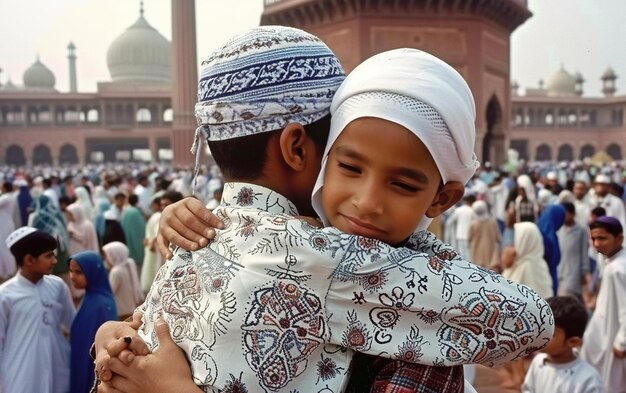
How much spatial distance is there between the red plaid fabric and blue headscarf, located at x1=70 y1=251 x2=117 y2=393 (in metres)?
2.46

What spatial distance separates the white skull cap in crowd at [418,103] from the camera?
793mm

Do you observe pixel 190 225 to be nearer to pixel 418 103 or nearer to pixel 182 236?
pixel 182 236

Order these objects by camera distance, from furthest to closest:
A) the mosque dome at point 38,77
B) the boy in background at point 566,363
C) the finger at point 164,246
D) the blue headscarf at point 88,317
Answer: the mosque dome at point 38,77, the blue headscarf at point 88,317, the boy in background at point 566,363, the finger at point 164,246

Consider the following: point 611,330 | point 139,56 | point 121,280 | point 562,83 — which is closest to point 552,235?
point 611,330

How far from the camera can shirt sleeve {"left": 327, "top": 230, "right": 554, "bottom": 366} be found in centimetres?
74

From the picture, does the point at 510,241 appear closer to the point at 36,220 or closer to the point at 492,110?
the point at 36,220

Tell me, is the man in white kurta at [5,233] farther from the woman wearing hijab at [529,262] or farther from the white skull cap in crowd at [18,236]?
the woman wearing hijab at [529,262]

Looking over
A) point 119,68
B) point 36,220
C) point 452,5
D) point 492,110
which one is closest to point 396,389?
point 36,220

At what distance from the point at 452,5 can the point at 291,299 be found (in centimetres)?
1705

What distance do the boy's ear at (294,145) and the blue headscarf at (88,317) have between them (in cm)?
244

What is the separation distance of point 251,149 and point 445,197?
31 cm

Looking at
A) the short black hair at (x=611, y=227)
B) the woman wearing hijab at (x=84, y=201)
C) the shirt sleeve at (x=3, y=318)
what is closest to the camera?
the shirt sleeve at (x=3, y=318)

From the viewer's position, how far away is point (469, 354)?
0.74 m

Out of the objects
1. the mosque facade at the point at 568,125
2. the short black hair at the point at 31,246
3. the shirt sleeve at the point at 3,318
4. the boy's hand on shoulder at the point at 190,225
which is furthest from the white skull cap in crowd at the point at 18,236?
the mosque facade at the point at 568,125
